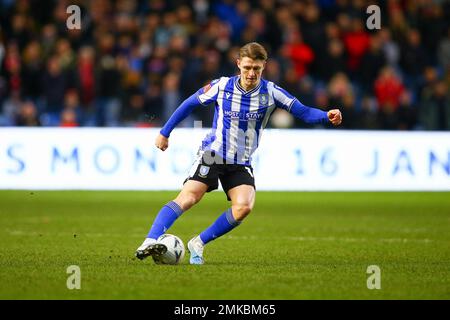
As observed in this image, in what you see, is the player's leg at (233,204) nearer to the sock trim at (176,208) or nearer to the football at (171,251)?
the football at (171,251)

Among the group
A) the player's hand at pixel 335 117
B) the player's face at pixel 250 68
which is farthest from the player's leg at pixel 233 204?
the player's hand at pixel 335 117

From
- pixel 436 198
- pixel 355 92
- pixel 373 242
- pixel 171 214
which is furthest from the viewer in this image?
pixel 355 92

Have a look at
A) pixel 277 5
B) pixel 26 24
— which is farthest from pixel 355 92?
pixel 26 24

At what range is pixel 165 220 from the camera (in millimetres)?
8586

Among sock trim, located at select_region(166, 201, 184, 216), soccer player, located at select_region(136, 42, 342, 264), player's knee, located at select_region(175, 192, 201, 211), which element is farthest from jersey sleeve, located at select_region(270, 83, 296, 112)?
sock trim, located at select_region(166, 201, 184, 216)

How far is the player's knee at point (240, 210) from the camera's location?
28.6ft

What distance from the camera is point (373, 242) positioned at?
11.0m

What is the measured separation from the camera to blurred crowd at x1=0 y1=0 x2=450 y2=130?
18.5 m

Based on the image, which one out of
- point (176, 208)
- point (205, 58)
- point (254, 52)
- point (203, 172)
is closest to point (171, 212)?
point (176, 208)

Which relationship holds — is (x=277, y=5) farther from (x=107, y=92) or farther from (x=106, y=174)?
(x=106, y=174)

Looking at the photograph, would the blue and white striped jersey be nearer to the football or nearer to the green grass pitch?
the football
